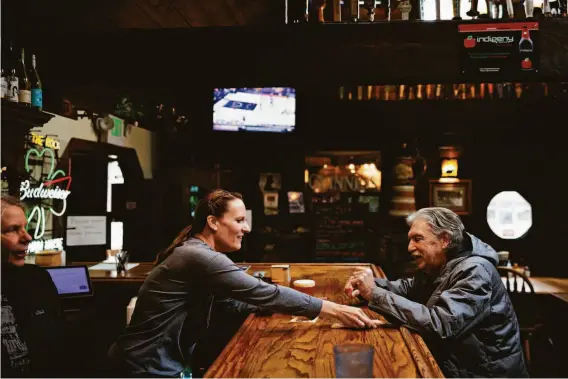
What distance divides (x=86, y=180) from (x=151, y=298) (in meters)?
5.28

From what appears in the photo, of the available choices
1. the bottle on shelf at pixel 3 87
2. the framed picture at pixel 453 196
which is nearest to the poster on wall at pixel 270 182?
the framed picture at pixel 453 196

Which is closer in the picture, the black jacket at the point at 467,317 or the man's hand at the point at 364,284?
the black jacket at the point at 467,317

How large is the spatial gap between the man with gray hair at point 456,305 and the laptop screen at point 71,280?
2.28 m

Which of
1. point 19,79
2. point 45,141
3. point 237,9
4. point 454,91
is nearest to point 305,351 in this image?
point 19,79

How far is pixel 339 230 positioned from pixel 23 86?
19.5 ft

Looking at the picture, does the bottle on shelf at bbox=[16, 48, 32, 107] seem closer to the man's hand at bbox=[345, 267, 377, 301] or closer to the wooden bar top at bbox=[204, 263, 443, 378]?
Answer: the wooden bar top at bbox=[204, 263, 443, 378]

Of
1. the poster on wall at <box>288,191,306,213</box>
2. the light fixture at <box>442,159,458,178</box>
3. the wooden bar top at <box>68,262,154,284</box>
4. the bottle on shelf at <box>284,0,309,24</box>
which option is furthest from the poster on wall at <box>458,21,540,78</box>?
the poster on wall at <box>288,191,306,213</box>

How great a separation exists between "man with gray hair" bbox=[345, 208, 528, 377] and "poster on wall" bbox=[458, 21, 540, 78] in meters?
1.35

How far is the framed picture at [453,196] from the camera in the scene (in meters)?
8.80

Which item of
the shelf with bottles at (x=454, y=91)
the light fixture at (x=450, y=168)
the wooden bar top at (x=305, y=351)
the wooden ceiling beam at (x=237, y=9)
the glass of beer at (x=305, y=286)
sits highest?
the wooden ceiling beam at (x=237, y=9)

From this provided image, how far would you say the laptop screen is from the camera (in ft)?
12.6

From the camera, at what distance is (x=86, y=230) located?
22.2ft

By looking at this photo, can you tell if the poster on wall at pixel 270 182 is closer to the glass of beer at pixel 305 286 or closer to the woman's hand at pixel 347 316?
the glass of beer at pixel 305 286

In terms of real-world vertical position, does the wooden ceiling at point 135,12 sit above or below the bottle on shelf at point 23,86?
above
